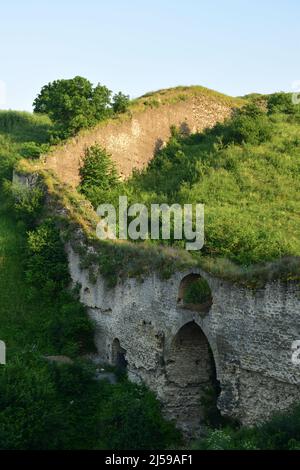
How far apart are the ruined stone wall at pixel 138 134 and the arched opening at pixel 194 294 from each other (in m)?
12.3

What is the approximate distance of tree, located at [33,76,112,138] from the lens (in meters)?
29.7

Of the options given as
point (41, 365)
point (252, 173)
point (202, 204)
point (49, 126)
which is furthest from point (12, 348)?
point (49, 126)

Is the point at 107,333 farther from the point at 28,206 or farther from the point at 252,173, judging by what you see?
the point at 252,173

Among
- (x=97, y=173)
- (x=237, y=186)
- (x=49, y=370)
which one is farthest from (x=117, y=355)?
(x=97, y=173)

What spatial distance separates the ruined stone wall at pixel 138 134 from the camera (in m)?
28.8

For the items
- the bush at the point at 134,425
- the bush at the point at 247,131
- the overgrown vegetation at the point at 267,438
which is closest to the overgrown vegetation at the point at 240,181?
the bush at the point at 247,131

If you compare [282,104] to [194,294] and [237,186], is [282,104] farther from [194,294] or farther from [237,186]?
[194,294]

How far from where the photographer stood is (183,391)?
16.4m

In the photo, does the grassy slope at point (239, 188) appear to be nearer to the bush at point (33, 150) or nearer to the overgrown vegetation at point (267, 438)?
the bush at point (33, 150)

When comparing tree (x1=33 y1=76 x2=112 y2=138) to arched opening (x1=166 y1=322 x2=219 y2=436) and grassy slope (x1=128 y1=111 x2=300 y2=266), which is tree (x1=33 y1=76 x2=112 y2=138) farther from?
arched opening (x1=166 y1=322 x2=219 y2=436)

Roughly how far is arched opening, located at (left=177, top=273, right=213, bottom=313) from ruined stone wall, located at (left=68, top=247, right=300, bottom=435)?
0.15 meters

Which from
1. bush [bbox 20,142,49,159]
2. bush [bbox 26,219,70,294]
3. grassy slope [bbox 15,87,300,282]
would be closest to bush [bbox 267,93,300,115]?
grassy slope [bbox 15,87,300,282]

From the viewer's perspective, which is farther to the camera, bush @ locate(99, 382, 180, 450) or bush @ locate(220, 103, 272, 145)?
bush @ locate(220, 103, 272, 145)

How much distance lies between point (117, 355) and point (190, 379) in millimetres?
3235
